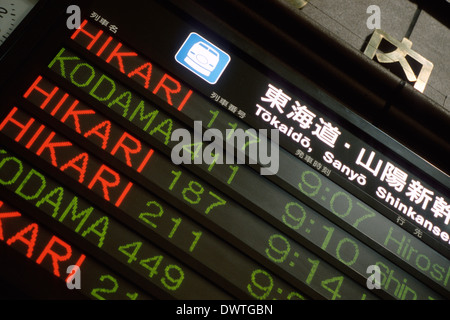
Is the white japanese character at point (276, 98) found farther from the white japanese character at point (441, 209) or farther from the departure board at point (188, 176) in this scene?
the white japanese character at point (441, 209)

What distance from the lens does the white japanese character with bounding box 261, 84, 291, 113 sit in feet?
11.1

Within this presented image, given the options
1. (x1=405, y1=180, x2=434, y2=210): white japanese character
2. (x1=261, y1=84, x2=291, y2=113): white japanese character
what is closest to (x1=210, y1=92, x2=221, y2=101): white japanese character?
(x1=261, y1=84, x2=291, y2=113): white japanese character

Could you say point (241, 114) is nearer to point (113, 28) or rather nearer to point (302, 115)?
point (302, 115)

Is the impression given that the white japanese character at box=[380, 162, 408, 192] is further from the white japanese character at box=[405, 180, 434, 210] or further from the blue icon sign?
the blue icon sign

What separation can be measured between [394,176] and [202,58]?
1.97 meters

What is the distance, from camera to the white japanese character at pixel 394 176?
3.40m

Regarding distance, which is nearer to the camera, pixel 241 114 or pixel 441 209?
pixel 241 114

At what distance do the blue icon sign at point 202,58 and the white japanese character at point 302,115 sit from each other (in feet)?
2.33

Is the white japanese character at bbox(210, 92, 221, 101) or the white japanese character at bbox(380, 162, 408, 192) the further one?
the white japanese character at bbox(380, 162, 408, 192)

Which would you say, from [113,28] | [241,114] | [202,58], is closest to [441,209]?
[241,114]

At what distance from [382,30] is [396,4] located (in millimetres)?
517

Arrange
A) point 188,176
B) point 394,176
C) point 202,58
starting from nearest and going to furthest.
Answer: point 188,176, point 202,58, point 394,176

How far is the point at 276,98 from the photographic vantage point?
11.2ft

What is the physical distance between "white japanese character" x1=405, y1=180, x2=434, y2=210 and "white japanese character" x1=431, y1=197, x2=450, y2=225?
79 mm
